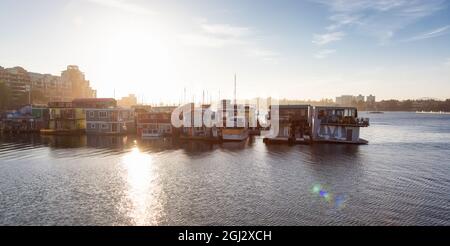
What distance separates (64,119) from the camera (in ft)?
276

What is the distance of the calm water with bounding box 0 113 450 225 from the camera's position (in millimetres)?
22516

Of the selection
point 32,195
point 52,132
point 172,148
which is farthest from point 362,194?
point 52,132

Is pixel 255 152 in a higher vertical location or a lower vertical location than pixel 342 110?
lower

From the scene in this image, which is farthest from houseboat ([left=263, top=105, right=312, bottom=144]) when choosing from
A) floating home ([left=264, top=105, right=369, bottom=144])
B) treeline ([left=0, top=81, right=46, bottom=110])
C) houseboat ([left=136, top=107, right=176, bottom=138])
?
treeline ([left=0, top=81, right=46, bottom=110])

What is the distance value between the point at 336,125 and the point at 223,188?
152 ft

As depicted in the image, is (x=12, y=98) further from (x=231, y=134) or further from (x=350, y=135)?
(x=350, y=135)

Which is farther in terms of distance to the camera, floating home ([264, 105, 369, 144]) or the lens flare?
floating home ([264, 105, 369, 144])

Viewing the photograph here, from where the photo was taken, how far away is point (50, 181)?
32.7 meters

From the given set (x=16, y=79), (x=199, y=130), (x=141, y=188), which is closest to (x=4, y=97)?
(x=16, y=79)

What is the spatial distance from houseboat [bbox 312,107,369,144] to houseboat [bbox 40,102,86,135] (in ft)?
231

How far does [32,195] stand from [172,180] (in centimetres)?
1452

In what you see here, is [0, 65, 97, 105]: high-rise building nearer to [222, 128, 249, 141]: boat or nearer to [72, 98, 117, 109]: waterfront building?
[72, 98, 117, 109]: waterfront building
